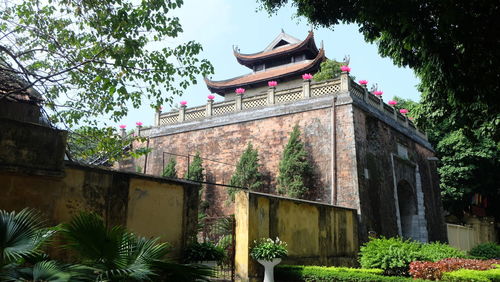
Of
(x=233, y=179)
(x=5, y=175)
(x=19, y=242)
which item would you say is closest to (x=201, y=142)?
(x=233, y=179)

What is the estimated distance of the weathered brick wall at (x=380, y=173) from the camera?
14.4 m

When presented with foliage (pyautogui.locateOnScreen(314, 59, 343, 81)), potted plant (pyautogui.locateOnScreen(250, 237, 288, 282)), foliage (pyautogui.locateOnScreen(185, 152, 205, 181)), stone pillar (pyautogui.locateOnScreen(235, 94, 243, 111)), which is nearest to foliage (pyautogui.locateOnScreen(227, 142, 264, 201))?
foliage (pyautogui.locateOnScreen(185, 152, 205, 181))

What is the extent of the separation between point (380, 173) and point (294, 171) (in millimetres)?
3411

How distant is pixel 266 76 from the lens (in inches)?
915

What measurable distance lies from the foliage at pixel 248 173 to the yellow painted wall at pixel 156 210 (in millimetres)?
7880

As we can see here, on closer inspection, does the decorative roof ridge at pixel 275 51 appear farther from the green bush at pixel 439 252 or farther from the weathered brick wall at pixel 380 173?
the green bush at pixel 439 252

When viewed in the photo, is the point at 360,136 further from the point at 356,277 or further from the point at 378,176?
the point at 356,277

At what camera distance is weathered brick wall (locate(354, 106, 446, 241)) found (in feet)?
47.4

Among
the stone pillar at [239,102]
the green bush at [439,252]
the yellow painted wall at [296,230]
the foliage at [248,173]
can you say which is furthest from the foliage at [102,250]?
the stone pillar at [239,102]

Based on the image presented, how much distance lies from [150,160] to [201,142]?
3.18m

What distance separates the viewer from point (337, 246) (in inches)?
486

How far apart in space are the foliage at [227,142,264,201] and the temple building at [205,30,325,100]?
6.72 meters

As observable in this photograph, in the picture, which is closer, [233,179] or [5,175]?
[5,175]

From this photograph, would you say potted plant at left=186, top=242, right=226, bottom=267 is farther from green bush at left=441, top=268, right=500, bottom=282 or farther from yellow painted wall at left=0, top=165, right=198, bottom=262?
green bush at left=441, top=268, right=500, bottom=282
